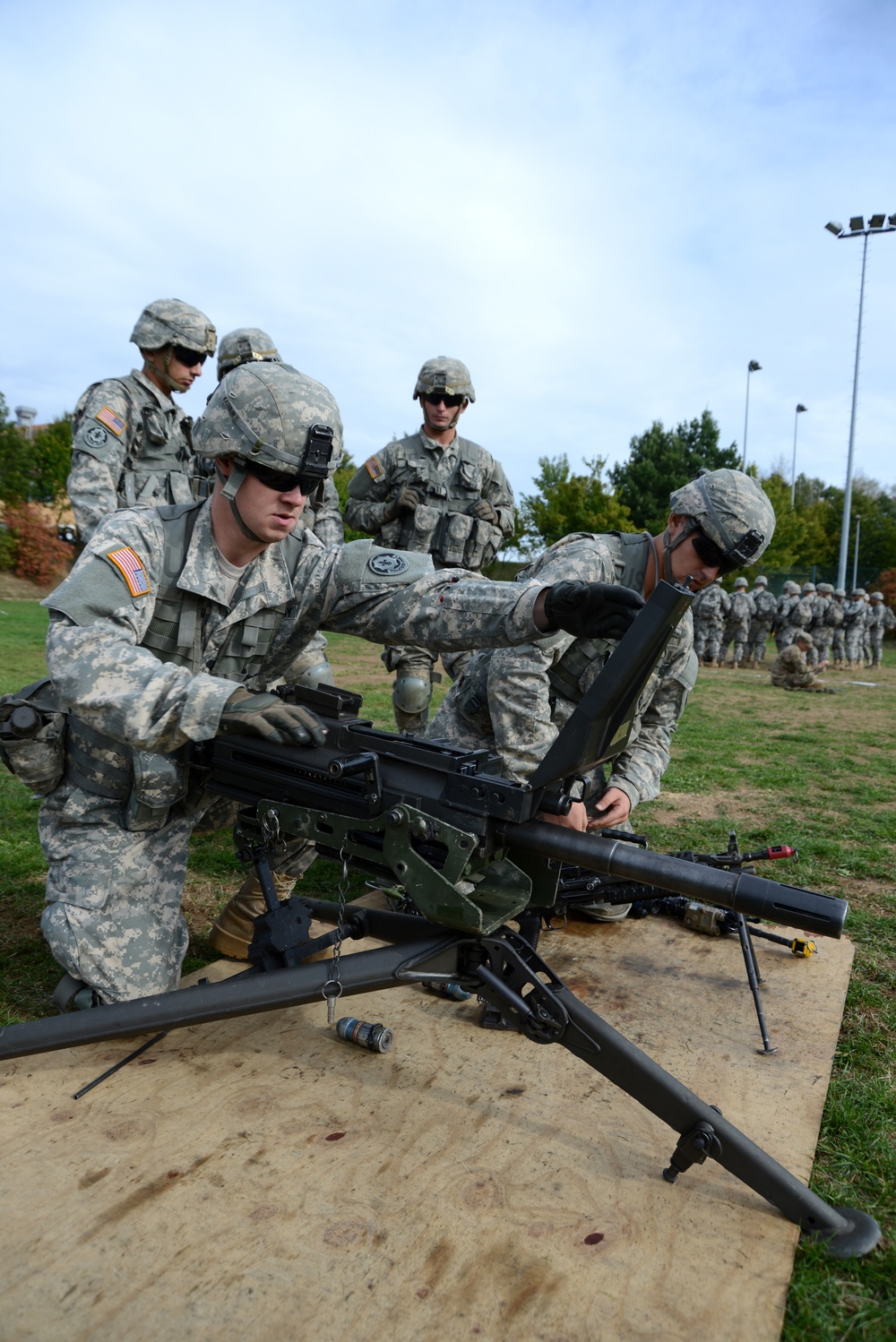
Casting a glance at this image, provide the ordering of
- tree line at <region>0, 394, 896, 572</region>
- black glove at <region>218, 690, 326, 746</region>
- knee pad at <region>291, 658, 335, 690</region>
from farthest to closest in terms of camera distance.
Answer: tree line at <region>0, 394, 896, 572</region> < knee pad at <region>291, 658, 335, 690</region> < black glove at <region>218, 690, 326, 746</region>

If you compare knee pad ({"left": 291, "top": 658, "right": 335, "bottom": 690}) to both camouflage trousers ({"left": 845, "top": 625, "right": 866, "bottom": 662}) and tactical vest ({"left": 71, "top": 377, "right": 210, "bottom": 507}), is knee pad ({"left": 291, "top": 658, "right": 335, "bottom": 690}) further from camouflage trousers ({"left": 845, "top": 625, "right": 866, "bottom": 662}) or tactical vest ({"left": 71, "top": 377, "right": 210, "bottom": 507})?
camouflage trousers ({"left": 845, "top": 625, "right": 866, "bottom": 662})

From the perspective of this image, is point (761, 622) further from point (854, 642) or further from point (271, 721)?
point (271, 721)

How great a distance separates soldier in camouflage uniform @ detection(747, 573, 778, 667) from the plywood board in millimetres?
22397

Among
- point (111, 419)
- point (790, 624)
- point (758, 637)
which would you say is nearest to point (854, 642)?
point (790, 624)

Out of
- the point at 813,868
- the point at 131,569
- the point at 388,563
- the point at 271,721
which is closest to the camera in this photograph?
the point at 271,721

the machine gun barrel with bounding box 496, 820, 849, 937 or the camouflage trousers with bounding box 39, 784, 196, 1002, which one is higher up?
the machine gun barrel with bounding box 496, 820, 849, 937

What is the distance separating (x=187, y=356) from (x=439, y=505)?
7.74ft

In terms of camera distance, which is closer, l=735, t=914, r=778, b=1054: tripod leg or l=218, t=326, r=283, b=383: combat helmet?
l=735, t=914, r=778, b=1054: tripod leg

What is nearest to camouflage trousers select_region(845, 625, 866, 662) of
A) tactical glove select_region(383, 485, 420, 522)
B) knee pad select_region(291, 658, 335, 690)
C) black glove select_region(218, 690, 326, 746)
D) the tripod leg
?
tactical glove select_region(383, 485, 420, 522)

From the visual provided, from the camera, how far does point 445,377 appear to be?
680cm

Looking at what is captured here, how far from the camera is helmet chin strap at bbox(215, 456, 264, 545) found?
9.66ft

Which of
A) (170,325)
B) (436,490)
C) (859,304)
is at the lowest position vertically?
(436,490)

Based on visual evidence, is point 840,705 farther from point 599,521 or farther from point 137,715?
point 599,521

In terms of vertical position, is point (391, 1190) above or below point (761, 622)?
below
